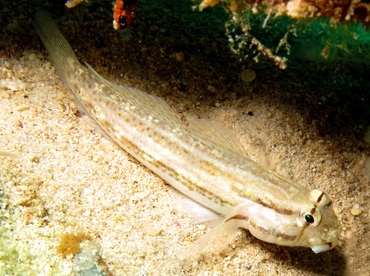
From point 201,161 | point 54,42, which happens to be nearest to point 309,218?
point 201,161

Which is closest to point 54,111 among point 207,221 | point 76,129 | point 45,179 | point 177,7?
Answer: point 76,129

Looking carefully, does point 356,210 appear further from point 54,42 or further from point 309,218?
point 54,42

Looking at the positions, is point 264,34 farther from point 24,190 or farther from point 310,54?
point 24,190

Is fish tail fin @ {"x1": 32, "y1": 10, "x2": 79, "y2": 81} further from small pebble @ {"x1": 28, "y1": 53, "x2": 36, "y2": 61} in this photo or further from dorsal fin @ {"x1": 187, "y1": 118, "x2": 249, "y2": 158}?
dorsal fin @ {"x1": 187, "y1": 118, "x2": 249, "y2": 158}

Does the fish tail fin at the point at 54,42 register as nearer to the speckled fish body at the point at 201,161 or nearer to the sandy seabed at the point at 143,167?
the speckled fish body at the point at 201,161

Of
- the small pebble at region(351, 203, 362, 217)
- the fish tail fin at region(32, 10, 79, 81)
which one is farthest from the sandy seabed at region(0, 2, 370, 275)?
the fish tail fin at region(32, 10, 79, 81)
